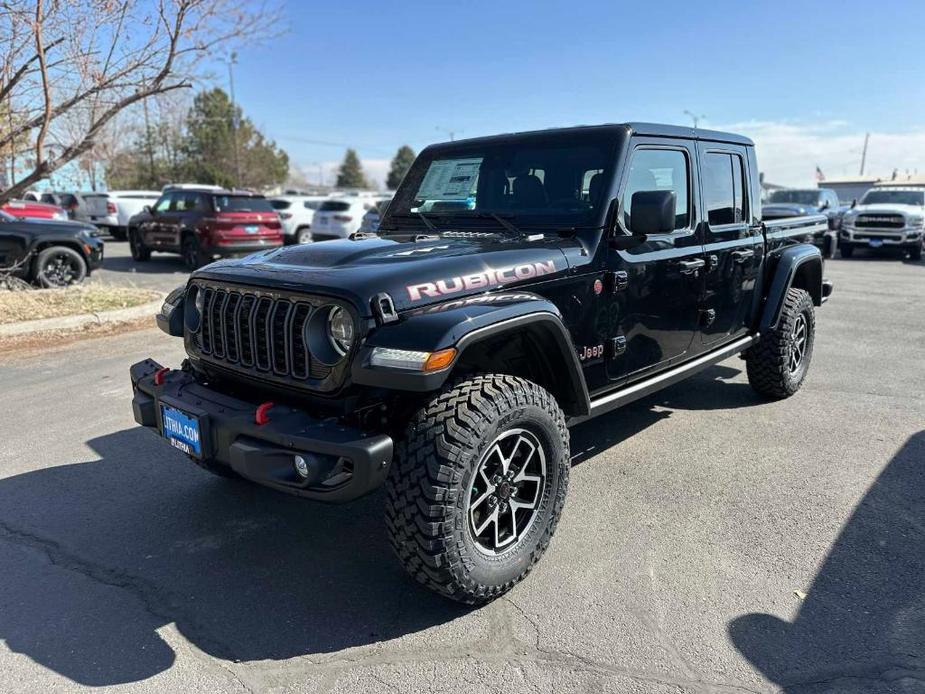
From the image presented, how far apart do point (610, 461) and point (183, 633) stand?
261 centimetres

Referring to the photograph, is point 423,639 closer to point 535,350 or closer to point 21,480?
point 535,350

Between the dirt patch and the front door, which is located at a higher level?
the front door

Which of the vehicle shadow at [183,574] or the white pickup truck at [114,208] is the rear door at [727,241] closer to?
the vehicle shadow at [183,574]

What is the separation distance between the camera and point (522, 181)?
3.89 m

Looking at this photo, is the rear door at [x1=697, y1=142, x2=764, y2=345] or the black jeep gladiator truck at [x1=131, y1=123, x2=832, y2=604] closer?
the black jeep gladiator truck at [x1=131, y1=123, x2=832, y2=604]

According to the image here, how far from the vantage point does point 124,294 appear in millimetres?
9430

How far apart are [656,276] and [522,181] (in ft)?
3.07

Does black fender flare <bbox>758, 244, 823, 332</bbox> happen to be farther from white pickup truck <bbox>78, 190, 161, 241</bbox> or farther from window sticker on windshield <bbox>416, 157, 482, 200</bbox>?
white pickup truck <bbox>78, 190, 161, 241</bbox>

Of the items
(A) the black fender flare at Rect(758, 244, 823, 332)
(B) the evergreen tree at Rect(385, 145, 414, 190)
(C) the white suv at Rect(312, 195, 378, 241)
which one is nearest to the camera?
(A) the black fender flare at Rect(758, 244, 823, 332)

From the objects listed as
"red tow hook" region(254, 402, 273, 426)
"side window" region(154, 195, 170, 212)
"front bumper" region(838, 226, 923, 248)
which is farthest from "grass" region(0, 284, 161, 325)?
"front bumper" region(838, 226, 923, 248)

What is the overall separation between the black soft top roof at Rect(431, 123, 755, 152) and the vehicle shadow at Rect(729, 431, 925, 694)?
235cm

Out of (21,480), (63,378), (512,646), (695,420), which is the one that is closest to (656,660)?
(512,646)

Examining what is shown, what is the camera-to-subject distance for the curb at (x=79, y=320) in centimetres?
762

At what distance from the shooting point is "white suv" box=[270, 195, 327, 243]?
741 inches
